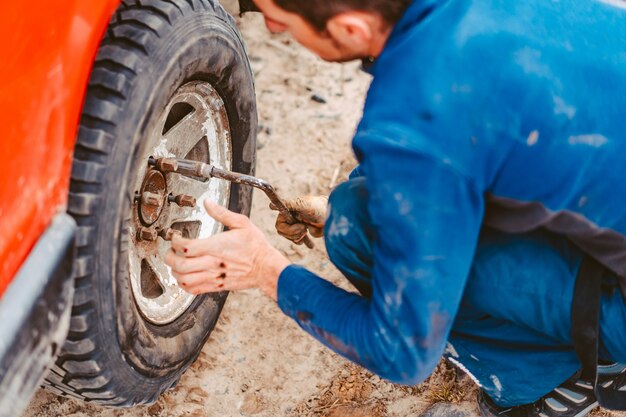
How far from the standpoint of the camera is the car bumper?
1.41 metres

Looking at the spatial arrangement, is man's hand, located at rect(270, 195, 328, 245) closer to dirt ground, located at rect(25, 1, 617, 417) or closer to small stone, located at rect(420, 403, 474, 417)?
dirt ground, located at rect(25, 1, 617, 417)

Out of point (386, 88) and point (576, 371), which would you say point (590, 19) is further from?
point (576, 371)

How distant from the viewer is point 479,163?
138cm

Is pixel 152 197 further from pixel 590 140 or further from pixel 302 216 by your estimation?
pixel 590 140

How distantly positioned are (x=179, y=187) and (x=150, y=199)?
0.25 metres

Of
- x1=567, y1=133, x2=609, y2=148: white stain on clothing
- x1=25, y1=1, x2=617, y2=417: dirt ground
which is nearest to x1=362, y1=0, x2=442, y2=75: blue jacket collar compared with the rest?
x1=567, y1=133, x2=609, y2=148: white stain on clothing

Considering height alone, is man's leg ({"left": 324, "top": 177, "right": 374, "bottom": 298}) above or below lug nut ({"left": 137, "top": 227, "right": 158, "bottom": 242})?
above

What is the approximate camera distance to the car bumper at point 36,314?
141 cm

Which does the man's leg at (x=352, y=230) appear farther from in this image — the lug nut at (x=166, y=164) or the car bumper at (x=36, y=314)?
the car bumper at (x=36, y=314)

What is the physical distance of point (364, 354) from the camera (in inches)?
63.7

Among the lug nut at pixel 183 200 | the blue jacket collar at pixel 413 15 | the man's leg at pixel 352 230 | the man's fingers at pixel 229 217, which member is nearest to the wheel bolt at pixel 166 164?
the lug nut at pixel 183 200

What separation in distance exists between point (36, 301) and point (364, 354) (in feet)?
2.25

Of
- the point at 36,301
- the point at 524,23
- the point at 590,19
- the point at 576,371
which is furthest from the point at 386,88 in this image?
the point at 576,371

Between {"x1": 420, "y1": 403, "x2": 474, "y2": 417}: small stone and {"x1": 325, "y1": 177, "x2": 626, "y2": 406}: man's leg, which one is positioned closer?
{"x1": 325, "y1": 177, "x2": 626, "y2": 406}: man's leg
